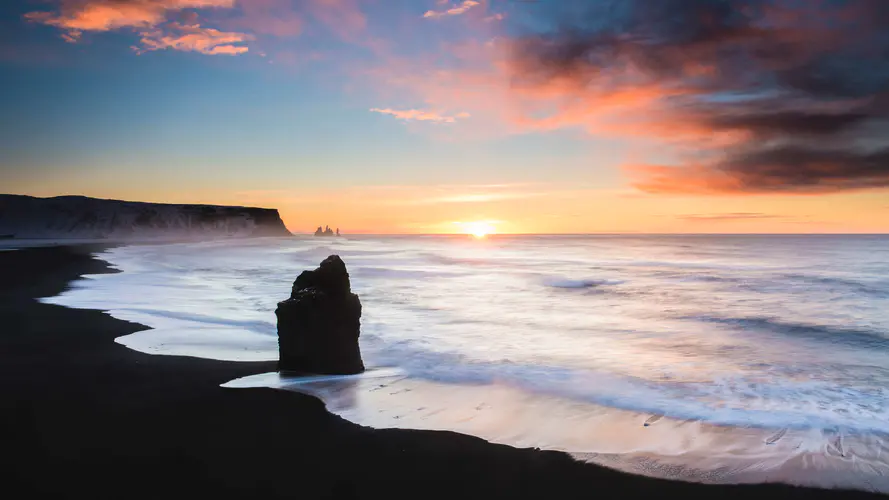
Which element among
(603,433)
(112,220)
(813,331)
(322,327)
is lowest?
(813,331)

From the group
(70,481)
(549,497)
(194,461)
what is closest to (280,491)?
(194,461)

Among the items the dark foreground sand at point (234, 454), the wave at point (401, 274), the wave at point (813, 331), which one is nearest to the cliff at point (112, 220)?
the wave at point (401, 274)

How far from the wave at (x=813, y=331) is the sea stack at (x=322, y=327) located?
1048cm

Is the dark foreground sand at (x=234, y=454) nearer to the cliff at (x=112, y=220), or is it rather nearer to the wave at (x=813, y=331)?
the wave at (x=813, y=331)

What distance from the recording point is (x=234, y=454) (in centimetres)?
415

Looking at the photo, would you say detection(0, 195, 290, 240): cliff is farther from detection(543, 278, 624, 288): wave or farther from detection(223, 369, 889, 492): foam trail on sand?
detection(223, 369, 889, 492): foam trail on sand

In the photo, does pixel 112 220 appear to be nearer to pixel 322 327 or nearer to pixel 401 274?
pixel 401 274

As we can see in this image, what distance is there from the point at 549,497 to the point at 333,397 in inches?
112

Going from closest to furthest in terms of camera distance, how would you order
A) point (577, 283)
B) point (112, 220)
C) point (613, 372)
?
point (613, 372) → point (577, 283) → point (112, 220)

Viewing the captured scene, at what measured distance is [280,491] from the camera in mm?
3588

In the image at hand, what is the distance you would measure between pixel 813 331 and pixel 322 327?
11.9 meters

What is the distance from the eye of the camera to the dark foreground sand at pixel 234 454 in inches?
144

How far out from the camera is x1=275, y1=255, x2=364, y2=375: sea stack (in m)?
6.37

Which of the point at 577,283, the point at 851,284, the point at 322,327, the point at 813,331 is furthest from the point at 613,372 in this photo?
the point at 851,284
